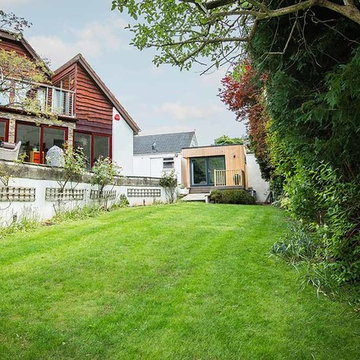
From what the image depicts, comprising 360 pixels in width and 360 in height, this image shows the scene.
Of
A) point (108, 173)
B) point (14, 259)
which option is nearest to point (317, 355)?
point (14, 259)

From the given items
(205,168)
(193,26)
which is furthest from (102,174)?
(205,168)

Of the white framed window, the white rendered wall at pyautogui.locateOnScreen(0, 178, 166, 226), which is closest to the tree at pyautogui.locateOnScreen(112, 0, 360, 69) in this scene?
the white rendered wall at pyautogui.locateOnScreen(0, 178, 166, 226)

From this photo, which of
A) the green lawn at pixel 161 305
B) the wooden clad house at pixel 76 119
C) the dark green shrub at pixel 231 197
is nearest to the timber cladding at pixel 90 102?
the wooden clad house at pixel 76 119

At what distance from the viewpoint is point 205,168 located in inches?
879

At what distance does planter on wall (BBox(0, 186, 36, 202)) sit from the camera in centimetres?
689

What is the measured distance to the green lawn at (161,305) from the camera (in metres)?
2.48

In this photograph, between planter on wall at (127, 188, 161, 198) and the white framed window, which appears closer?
planter on wall at (127, 188, 161, 198)

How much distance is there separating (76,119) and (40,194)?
7.61 m

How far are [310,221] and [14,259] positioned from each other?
4.42 m

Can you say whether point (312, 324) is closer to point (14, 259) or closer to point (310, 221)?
point (310, 221)

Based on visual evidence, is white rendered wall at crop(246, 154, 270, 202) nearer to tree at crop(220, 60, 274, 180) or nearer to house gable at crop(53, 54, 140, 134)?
tree at crop(220, 60, 274, 180)

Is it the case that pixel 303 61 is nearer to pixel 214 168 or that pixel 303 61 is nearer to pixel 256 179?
pixel 256 179

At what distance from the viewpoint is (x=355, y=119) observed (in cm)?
206

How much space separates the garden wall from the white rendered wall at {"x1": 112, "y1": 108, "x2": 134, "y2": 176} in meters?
5.18
